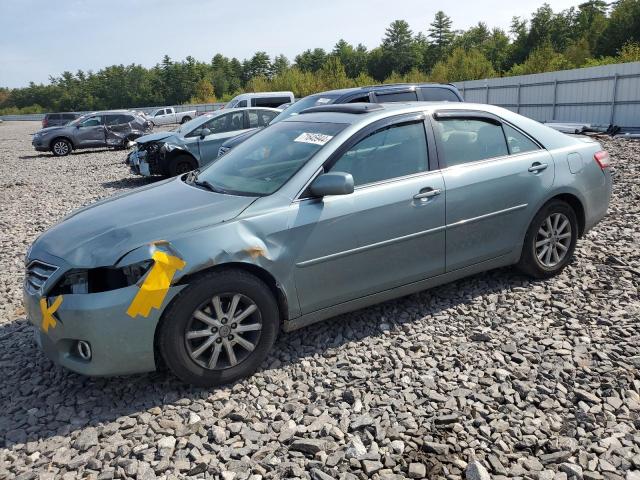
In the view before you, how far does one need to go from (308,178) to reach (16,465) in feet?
7.70

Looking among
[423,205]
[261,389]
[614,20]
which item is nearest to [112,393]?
[261,389]

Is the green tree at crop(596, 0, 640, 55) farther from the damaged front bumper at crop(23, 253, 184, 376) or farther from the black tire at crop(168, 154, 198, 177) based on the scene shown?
the damaged front bumper at crop(23, 253, 184, 376)

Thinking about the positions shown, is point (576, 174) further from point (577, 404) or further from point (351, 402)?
point (351, 402)

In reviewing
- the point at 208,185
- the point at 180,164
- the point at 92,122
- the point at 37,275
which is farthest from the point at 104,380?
the point at 92,122

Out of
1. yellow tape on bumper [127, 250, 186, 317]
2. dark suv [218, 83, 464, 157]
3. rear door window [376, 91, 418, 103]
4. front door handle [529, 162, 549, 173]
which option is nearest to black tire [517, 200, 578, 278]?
front door handle [529, 162, 549, 173]

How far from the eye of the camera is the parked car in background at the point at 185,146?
12.0m

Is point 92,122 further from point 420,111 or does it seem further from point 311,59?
point 311,59

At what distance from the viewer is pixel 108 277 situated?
317 centimetres

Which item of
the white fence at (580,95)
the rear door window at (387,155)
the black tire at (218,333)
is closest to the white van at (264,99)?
the white fence at (580,95)

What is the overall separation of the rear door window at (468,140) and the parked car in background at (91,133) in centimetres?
2053

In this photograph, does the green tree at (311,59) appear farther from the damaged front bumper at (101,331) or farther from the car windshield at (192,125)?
the damaged front bumper at (101,331)

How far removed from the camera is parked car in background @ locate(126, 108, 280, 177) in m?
12.0

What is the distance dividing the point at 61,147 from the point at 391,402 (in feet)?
71.6

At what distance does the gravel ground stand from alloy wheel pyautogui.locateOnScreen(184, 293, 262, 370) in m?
0.22
